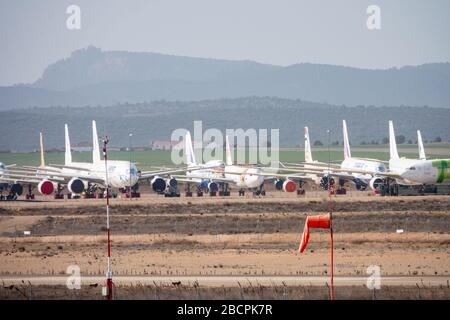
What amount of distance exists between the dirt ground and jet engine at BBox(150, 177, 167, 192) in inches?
661

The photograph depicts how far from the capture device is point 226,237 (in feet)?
242

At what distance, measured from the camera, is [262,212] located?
9469cm

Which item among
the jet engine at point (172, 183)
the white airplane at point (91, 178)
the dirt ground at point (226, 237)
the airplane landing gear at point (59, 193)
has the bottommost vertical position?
the dirt ground at point (226, 237)

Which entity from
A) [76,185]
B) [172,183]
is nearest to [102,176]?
[76,185]

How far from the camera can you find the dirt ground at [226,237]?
2272 inches

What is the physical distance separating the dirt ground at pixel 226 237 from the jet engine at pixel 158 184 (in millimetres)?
16795

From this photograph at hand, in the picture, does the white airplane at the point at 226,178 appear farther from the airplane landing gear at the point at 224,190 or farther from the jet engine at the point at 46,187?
the jet engine at the point at 46,187

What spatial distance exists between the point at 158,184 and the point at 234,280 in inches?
2920

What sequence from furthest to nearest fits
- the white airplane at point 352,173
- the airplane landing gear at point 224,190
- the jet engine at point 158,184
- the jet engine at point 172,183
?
the airplane landing gear at point 224,190 < the jet engine at point 172,183 < the jet engine at point 158,184 < the white airplane at point 352,173

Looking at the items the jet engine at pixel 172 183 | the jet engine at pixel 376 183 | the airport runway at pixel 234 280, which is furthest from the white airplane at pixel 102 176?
the airport runway at pixel 234 280

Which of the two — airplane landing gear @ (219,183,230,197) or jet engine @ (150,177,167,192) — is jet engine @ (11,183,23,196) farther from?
airplane landing gear @ (219,183,230,197)

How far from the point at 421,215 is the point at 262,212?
47.0 ft

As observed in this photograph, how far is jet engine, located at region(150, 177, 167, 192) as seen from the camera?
124m
